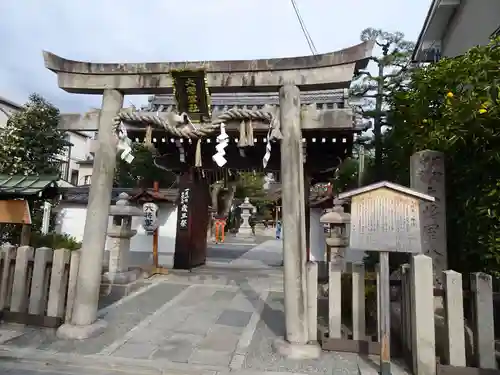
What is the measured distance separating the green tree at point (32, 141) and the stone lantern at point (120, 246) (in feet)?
26.5

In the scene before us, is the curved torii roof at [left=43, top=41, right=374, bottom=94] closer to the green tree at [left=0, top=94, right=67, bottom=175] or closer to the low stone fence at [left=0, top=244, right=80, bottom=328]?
the low stone fence at [left=0, top=244, right=80, bottom=328]

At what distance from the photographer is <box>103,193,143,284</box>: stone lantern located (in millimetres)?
8383


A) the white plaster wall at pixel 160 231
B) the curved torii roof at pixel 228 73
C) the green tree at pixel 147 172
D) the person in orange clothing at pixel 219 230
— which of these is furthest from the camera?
the person in orange clothing at pixel 219 230

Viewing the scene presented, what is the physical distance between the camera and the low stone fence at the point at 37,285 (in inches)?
205

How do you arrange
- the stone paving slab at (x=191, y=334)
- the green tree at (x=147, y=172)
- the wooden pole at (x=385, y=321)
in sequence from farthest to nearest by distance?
the green tree at (x=147, y=172) → the stone paving slab at (x=191, y=334) → the wooden pole at (x=385, y=321)

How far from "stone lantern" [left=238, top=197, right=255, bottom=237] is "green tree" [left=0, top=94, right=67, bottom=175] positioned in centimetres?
2113

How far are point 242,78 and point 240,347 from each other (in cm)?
408

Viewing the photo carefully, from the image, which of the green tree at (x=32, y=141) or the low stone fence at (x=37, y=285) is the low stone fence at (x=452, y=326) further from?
the green tree at (x=32, y=141)

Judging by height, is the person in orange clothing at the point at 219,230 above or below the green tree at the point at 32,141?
below

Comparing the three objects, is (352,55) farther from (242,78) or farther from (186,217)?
(186,217)

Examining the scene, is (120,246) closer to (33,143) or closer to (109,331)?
(109,331)

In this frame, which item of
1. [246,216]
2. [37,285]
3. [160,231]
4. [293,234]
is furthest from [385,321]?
[246,216]

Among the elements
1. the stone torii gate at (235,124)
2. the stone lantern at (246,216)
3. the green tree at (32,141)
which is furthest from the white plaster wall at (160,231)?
the stone lantern at (246,216)

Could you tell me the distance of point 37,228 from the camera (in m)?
14.9
